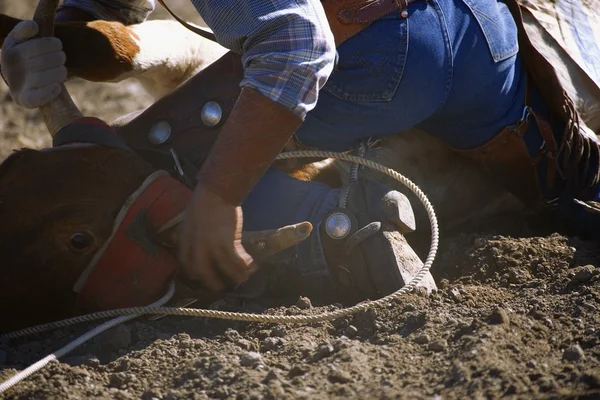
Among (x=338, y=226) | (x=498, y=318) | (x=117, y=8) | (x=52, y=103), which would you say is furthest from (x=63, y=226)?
(x=498, y=318)

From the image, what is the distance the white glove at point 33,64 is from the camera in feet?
7.23

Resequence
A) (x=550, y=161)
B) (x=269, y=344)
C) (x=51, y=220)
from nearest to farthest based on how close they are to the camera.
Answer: (x=269, y=344), (x=51, y=220), (x=550, y=161)

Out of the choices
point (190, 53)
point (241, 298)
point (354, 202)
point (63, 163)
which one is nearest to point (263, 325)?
point (241, 298)

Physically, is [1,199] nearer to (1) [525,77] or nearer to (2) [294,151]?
(2) [294,151]

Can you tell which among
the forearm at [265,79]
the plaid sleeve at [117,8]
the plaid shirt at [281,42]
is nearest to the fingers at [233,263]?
the forearm at [265,79]

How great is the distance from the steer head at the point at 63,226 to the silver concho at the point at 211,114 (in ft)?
0.92

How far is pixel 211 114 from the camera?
7.79 feet

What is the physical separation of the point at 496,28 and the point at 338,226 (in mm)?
710

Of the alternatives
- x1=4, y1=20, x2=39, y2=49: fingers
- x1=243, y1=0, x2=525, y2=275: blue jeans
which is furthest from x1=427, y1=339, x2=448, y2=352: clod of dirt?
x1=4, y1=20, x2=39, y2=49: fingers

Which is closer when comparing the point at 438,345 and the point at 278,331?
the point at 438,345

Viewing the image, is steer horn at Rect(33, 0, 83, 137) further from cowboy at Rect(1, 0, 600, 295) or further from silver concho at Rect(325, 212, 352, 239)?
silver concho at Rect(325, 212, 352, 239)

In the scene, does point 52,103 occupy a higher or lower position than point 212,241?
higher

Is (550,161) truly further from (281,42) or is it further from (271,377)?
(271,377)

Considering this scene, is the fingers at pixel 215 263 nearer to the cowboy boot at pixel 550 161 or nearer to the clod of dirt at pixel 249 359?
the clod of dirt at pixel 249 359
